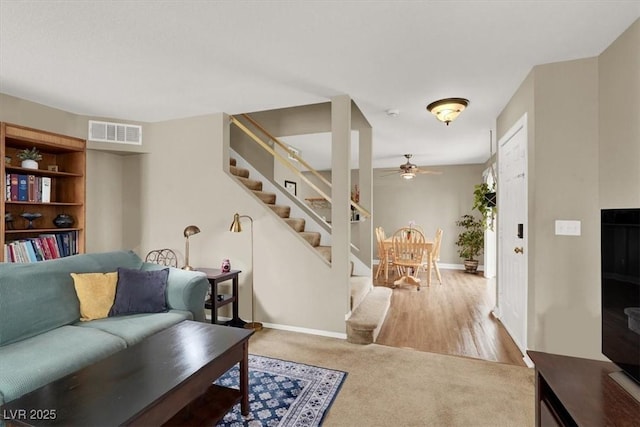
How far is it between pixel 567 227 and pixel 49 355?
3555 mm

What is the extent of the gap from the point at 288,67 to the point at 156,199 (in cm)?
249

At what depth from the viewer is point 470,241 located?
6.46m

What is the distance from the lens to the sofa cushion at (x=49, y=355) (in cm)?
148

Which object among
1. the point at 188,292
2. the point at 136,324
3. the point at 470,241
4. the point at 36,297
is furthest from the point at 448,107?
the point at 470,241

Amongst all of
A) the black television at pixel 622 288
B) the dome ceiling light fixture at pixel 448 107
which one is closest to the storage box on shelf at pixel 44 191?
the dome ceiling light fixture at pixel 448 107

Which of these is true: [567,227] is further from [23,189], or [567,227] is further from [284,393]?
[23,189]

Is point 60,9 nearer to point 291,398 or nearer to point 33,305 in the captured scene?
point 33,305

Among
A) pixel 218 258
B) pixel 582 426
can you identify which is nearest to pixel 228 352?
pixel 582 426

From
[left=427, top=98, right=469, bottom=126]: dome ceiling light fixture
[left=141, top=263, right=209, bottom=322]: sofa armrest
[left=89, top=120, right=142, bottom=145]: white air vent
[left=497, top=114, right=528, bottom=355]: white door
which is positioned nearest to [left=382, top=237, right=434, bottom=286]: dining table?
[left=497, top=114, right=528, bottom=355]: white door

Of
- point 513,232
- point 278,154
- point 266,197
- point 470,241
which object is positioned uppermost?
point 278,154

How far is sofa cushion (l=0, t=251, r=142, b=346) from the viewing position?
74.2 inches

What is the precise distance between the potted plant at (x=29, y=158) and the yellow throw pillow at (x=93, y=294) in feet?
5.77

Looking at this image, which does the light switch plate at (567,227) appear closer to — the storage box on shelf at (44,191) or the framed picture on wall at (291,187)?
the framed picture on wall at (291,187)

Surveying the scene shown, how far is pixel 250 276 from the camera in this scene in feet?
11.2
